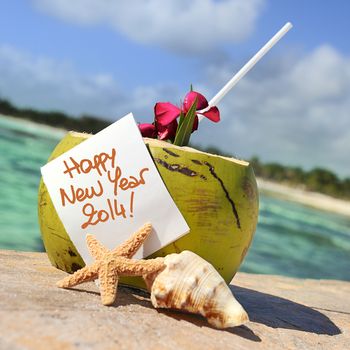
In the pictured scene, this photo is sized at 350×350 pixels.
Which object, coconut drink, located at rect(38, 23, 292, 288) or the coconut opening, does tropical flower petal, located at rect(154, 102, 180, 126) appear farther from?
the coconut opening

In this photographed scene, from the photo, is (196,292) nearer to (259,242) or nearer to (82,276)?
(82,276)

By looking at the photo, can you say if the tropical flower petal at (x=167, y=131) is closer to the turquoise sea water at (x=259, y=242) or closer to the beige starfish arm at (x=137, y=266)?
the beige starfish arm at (x=137, y=266)

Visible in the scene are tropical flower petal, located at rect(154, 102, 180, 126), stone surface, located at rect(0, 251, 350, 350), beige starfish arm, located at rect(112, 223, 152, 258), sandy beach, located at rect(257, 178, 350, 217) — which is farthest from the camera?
sandy beach, located at rect(257, 178, 350, 217)

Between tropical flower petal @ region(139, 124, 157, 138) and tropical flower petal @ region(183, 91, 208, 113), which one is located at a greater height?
tropical flower petal @ region(183, 91, 208, 113)

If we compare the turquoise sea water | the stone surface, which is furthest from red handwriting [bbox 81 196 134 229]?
the turquoise sea water

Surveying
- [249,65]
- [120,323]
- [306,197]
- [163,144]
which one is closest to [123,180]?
[163,144]

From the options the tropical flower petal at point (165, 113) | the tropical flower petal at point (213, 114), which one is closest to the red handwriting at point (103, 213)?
the tropical flower petal at point (165, 113)

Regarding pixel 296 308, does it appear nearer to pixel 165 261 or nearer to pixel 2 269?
pixel 165 261

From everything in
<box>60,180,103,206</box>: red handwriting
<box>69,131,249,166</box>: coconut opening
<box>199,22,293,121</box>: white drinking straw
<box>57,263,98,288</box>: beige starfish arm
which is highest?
<box>199,22,293,121</box>: white drinking straw

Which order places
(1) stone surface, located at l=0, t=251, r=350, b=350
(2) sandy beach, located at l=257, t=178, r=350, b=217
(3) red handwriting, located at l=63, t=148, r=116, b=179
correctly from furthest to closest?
(2) sandy beach, located at l=257, t=178, r=350, b=217, (3) red handwriting, located at l=63, t=148, r=116, b=179, (1) stone surface, located at l=0, t=251, r=350, b=350
